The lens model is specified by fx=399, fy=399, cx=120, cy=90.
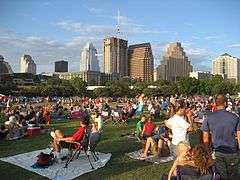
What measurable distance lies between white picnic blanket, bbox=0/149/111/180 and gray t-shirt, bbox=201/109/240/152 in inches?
158

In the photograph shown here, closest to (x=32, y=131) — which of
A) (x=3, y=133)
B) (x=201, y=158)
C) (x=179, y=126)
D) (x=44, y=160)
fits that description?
(x=3, y=133)

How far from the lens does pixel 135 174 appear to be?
30.7 feet

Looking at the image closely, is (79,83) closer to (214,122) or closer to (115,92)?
(115,92)

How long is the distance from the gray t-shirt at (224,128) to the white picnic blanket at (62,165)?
4001 millimetres

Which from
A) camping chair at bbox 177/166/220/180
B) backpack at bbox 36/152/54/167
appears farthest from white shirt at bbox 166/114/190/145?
backpack at bbox 36/152/54/167

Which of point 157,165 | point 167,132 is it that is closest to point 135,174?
point 157,165

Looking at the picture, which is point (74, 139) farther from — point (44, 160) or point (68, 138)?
point (44, 160)

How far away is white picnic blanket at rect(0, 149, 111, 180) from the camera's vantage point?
31.3 ft

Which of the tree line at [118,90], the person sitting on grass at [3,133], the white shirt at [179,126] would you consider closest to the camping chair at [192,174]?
the white shirt at [179,126]

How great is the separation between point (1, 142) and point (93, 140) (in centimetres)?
556

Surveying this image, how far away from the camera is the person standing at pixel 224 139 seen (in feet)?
20.4

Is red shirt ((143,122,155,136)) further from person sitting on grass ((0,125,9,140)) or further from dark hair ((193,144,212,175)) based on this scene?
dark hair ((193,144,212,175))

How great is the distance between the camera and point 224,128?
20.4 ft

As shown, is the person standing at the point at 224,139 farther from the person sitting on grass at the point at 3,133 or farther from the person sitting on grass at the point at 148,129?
the person sitting on grass at the point at 3,133
